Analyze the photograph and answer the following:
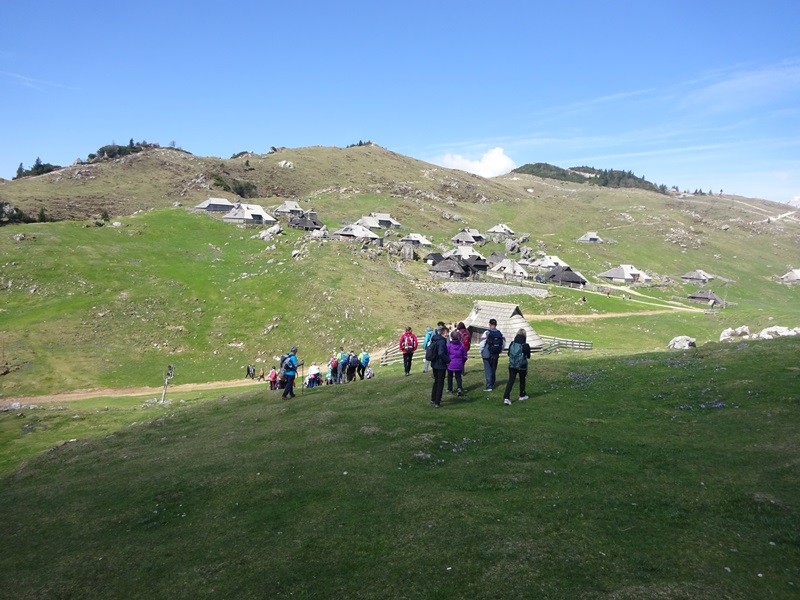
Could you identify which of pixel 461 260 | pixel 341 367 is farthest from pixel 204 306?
pixel 461 260

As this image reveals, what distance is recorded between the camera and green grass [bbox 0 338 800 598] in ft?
37.1

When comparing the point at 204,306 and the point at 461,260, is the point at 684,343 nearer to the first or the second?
the point at 204,306

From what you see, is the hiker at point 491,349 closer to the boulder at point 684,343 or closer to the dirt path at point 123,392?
the boulder at point 684,343

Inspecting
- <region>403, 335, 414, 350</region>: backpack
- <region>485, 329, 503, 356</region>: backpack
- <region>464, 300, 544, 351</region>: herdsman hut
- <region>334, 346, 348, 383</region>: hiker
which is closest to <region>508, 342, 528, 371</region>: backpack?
<region>485, 329, 503, 356</region>: backpack

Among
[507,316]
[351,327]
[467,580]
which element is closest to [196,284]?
Answer: [351,327]

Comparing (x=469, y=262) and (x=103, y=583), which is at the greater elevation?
(x=469, y=262)

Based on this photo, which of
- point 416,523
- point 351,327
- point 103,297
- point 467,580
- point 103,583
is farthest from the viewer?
point 103,297

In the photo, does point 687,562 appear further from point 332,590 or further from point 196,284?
point 196,284

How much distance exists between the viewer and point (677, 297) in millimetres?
122500

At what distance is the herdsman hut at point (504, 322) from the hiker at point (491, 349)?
19635mm

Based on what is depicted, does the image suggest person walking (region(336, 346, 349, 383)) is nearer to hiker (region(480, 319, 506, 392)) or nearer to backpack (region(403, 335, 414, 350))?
backpack (region(403, 335, 414, 350))

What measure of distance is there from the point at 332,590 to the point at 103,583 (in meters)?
6.20

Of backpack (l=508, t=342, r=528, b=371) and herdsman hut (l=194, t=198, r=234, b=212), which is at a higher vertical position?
herdsman hut (l=194, t=198, r=234, b=212)

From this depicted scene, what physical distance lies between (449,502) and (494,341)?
11.9 meters
